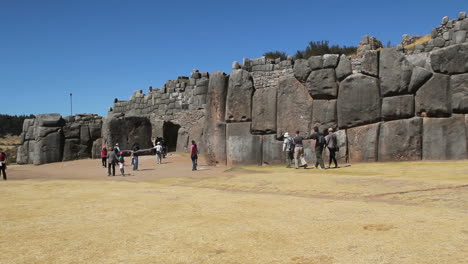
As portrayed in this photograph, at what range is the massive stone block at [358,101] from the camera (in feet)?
45.5

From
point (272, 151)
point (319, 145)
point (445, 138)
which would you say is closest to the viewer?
point (445, 138)

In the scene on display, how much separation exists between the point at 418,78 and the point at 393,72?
806 mm

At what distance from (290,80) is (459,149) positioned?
6145 millimetres

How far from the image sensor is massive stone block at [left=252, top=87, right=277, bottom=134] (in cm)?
1597

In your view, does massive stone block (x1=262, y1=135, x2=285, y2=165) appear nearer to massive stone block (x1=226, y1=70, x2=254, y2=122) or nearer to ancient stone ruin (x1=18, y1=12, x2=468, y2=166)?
ancient stone ruin (x1=18, y1=12, x2=468, y2=166)

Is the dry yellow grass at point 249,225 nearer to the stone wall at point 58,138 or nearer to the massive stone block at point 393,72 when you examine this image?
the massive stone block at point 393,72

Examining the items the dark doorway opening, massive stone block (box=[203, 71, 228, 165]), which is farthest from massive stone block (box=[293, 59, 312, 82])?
the dark doorway opening

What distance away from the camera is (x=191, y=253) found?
3.86 metres

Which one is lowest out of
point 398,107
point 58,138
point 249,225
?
point 249,225

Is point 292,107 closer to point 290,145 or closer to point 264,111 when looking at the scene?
point 264,111

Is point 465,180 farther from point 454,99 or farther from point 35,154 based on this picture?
point 35,154

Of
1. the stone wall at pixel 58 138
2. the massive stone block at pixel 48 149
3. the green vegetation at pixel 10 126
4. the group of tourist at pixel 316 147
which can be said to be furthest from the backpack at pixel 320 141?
the green vegetation at pixel 10 126

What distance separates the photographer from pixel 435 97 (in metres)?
12.9

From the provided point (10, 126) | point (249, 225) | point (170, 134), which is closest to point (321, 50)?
point (170, 134)
